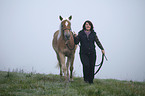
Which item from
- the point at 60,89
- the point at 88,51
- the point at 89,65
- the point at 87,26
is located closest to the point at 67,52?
the point at 88,51

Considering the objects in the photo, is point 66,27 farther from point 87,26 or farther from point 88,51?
point 88,51

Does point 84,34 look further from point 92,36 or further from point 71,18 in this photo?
point 71,18

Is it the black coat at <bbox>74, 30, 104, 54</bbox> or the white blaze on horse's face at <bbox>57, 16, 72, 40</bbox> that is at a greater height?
the white blaze on horse's face at <bbox>57, 16, 72, 40</bbox>

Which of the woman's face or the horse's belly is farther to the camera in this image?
the horse's belly

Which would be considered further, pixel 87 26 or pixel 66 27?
pixel 87 26


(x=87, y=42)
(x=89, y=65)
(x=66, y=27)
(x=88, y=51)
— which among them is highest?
(x=66, y=27)

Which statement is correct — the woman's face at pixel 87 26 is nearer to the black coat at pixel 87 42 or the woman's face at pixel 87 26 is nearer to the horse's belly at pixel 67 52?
the black coat at pixel 87 42

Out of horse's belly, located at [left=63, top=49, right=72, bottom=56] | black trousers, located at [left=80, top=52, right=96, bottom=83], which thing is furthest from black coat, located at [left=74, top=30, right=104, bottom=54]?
horse's belly, located at [left=63, top=49, right=72, bottom=56]

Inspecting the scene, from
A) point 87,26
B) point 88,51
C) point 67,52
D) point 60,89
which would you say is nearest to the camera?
point 60,89

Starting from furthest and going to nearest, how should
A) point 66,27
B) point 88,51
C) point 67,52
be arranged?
point 67,52 → point 88,51 → point 66,27

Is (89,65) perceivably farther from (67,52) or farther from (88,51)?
(67,52)

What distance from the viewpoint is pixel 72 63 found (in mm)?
7086

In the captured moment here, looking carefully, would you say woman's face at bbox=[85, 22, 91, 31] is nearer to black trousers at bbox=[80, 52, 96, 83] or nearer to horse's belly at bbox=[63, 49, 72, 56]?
black trousers at bbox=[80, 52, 96, 83]

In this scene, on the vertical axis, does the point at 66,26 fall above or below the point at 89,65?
above
